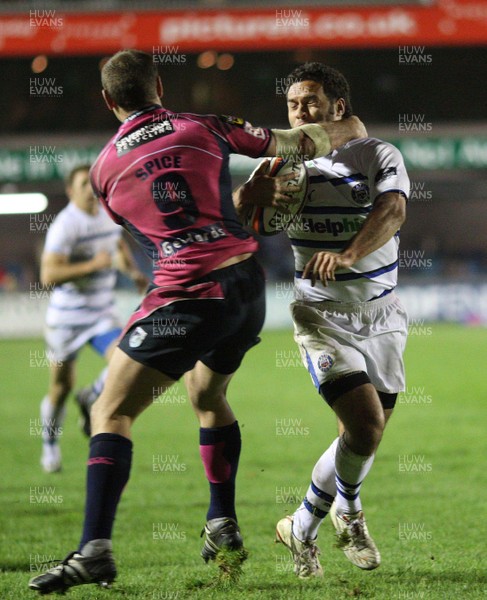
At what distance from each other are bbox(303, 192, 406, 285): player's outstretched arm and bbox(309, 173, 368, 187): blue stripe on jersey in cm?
31

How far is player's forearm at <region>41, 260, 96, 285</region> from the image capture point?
7.12 metres

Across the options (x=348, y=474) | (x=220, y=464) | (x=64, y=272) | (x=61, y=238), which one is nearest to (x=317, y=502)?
(x=348, y=474)

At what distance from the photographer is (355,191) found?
3.94 meters

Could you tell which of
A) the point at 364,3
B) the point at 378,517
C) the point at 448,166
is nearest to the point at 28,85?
the point at 364,3

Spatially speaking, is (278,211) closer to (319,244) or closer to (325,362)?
(319,244)

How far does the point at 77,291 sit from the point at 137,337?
4.44m

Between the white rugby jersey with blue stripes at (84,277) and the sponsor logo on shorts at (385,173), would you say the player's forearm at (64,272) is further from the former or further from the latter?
the sponsor logo on shorts at (385,173)

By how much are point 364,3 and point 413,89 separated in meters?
5.05

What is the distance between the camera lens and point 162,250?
3.45 metres

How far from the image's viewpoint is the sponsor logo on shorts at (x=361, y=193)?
3.93 metres

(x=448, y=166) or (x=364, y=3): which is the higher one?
(x=364, y=3)

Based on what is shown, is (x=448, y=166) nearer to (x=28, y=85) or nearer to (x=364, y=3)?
(x=364, y=3)

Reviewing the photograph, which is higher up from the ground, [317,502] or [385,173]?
[385,173]

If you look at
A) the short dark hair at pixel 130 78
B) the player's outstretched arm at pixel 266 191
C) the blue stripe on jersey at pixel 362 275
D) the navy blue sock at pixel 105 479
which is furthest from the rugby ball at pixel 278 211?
the navy blue sock at pixel 105 479
